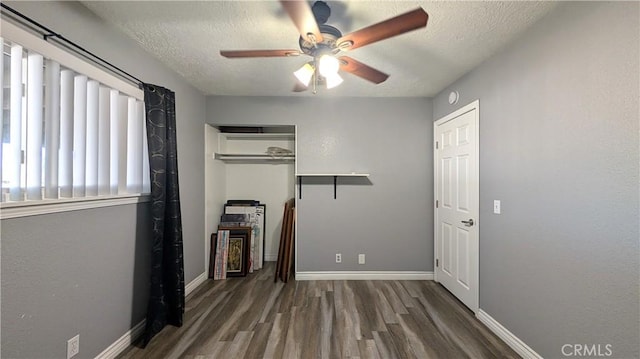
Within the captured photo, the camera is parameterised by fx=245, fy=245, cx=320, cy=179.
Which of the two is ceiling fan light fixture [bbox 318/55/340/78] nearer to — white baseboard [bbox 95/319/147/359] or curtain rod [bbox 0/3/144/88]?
curtain rod [bbox 0/3/144/88]

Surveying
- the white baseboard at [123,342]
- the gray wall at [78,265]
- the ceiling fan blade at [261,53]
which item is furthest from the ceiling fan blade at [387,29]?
the white baseboard at [123,342]

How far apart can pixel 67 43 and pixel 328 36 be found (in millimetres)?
1620

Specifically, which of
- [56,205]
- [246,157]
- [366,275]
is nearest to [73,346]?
[56,205]

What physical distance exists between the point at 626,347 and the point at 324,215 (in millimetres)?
2615

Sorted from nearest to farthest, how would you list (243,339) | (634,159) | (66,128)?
(634,159) → (66,128) → (243,339)

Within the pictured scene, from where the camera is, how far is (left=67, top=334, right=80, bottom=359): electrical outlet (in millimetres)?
1516

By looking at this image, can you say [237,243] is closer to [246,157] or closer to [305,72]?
[246,157]

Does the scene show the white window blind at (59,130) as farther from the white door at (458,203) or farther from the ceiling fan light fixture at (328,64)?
the white door at (458,203)

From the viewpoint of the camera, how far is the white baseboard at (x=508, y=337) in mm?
1828

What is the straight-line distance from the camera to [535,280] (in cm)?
180

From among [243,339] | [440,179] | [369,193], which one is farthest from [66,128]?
[440,179]

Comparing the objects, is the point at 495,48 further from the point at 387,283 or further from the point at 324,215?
the point at 387,283

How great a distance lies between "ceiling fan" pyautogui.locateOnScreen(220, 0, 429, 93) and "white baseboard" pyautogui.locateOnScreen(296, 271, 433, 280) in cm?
249

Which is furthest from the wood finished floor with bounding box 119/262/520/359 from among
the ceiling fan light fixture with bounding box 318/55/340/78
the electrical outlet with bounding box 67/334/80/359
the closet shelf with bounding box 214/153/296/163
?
the ceiling fan light fixture with bounding box 318/55/340/78
